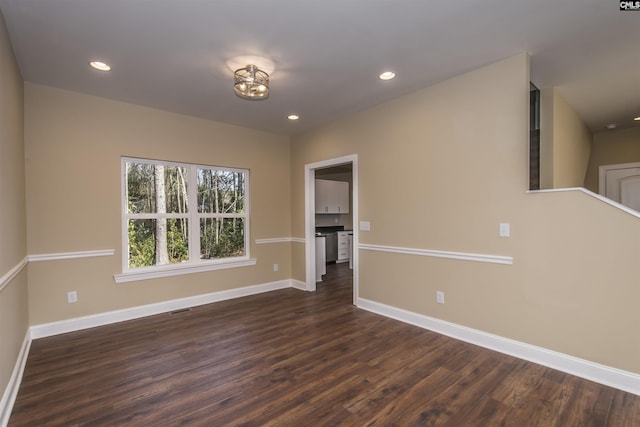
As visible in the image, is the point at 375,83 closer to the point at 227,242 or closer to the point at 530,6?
the point at 530,6

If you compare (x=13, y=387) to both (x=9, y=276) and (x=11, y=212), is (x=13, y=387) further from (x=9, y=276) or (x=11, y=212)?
(x=11, y=212)

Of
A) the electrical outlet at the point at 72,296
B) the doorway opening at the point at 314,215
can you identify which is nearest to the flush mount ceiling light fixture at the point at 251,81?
the doorway opening at the point at 314,215

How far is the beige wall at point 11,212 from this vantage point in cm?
196

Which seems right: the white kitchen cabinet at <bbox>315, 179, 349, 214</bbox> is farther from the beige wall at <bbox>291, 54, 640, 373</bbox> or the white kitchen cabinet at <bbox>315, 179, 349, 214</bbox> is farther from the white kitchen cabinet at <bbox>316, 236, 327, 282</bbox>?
the beige wall at <bbox>291, 54, 640, 373</bbox>

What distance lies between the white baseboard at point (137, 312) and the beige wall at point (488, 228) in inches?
75.2

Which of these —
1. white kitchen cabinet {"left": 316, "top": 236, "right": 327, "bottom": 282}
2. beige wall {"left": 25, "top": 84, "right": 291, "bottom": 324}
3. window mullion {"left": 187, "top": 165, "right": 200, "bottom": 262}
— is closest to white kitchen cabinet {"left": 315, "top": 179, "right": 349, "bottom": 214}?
white kitchen cabinet {"left": 316, "top": 236, "right": 327, "bottom": 282}

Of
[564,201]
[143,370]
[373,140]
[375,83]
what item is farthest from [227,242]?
[564,201]

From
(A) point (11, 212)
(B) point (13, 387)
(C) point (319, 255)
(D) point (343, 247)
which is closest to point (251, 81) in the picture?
(A) point (11, 212)

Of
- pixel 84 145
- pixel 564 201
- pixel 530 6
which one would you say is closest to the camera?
pixel 530 6

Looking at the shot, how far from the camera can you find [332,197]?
25.3ft

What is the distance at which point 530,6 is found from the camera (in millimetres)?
2002

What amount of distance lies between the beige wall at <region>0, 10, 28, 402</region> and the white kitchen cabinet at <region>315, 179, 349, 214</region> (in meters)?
5.31

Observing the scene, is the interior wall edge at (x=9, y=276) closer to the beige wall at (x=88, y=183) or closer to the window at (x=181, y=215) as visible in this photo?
the beige wall at (x=88, y=183)

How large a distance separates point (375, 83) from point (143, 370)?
3460mm
